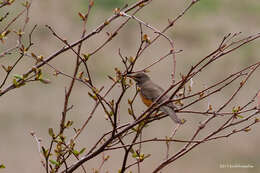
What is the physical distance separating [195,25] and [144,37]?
1113cm

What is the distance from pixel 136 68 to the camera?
413 inches

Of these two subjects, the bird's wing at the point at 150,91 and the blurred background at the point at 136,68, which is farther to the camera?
the blurred background at the point at 136,68

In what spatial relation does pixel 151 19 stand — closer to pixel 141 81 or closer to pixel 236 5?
pixel 236 5

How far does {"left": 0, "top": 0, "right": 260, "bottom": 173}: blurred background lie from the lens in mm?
9953

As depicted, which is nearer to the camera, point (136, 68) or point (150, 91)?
point (150, 91)

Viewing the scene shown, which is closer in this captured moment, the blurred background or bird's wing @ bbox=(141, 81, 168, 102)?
bird's wing @ bbox=(141, 81, 168, 102)

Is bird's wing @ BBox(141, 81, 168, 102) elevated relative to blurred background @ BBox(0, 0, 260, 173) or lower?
lower

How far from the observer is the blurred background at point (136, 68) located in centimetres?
995

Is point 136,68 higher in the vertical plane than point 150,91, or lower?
higher

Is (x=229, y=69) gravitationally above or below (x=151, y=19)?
below

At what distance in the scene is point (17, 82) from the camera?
233cm

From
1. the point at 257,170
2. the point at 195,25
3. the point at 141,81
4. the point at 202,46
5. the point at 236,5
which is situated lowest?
the point at 141,81

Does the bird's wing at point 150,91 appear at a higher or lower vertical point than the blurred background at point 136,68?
lower

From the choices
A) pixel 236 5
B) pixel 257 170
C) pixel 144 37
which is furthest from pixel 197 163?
pixel 144 37
